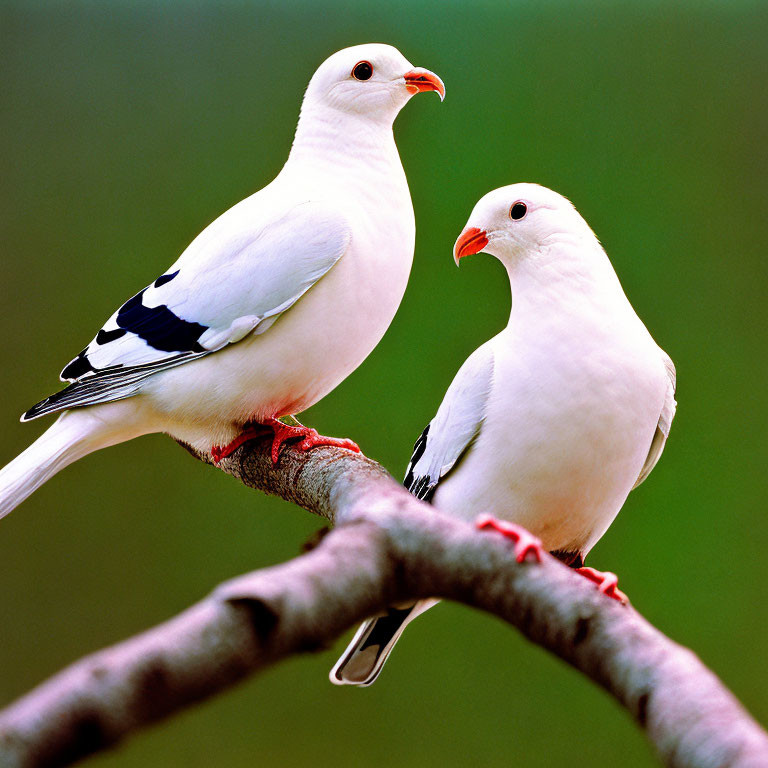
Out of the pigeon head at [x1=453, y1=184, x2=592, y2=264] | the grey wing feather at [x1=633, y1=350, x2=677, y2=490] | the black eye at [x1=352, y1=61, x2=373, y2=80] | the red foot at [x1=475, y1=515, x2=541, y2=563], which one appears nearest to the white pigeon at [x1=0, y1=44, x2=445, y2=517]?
the black eye at [x1=352, y1=61, x2=373, y2=80]

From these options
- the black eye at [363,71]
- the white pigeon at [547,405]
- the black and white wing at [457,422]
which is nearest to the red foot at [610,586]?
the white pigeon at [547,405]

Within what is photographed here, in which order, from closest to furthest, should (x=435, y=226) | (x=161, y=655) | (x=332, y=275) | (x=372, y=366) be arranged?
(x=161, y=655), (x=332, y=275), (x=435, y=226), (x=372, y=366)

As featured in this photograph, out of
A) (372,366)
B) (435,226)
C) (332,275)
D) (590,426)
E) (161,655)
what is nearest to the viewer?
(161,655)

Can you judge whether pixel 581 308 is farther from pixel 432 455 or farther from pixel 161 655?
pixel 161 655

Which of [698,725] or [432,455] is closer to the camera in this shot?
[698,725]

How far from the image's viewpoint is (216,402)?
93cm

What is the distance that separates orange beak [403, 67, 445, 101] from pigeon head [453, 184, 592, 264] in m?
0.16

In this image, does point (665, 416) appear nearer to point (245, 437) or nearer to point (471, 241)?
point (471, 241)

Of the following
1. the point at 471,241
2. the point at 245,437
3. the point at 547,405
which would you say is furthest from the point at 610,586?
the point at 245,437

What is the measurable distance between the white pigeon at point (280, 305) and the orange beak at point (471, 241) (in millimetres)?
93

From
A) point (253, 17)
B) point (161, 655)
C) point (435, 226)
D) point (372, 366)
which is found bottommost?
point (372, 366)

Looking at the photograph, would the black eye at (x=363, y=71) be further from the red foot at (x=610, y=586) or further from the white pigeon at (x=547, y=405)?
the red foot at (x=610, y=586)

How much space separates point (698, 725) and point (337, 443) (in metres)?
0.54

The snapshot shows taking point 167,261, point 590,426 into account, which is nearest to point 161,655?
point 590,426
